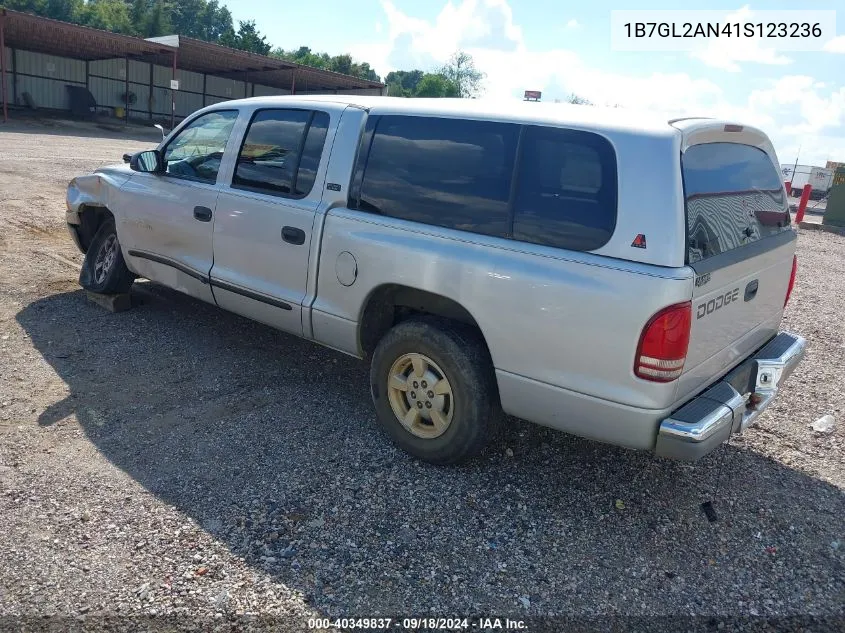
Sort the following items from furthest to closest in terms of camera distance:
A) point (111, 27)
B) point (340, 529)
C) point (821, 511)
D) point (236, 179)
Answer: point (111, 27) < point (236, 179) < point (821, 511) < point (340, 529)

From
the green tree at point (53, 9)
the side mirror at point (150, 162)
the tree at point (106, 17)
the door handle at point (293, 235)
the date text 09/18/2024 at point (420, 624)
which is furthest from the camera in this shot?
the tree at point (106, 17)

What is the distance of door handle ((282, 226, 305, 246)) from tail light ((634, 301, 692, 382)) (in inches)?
87.6

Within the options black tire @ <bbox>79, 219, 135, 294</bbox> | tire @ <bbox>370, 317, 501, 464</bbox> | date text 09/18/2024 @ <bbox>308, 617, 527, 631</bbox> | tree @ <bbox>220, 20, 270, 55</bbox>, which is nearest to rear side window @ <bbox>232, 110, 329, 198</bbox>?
tire @ <bbox>370, 317, 501, 464</bbox>

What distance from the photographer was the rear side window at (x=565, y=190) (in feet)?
10.1

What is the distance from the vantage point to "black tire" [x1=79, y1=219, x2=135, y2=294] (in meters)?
5.82

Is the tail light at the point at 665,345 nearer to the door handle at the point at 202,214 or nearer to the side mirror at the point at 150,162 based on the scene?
the door handle at the point at 202,214

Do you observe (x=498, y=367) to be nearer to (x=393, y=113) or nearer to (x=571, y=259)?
(x=571, y=259)

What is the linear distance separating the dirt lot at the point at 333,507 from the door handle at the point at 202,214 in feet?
3.59

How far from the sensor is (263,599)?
8.94 ft

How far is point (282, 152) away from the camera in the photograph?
4.45 metres

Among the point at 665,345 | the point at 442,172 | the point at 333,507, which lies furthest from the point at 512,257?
the point at 333,507

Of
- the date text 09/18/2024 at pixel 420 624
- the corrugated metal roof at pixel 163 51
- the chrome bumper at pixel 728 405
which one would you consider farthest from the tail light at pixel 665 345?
the corrugated metal roof at pixel 163 51

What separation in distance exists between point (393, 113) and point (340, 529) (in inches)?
94.4

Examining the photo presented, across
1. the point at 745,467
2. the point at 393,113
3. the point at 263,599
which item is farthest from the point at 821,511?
the point at 393,113
